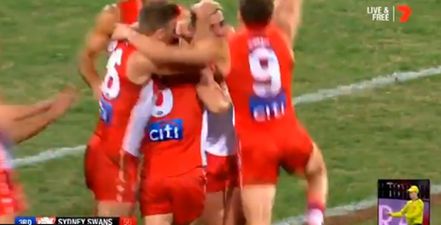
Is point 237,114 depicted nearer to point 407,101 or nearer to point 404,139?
point 404,139

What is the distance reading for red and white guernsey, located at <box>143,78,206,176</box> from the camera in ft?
27.1

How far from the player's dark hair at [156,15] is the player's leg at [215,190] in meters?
1.08

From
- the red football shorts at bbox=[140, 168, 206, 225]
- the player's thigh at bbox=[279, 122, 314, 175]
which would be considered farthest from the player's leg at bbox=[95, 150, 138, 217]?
the player's thigh at bbox=[279, 122, 314, 175]

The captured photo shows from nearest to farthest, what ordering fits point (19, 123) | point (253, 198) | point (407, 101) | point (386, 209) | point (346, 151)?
point (19, 123), point (253, 198), point (386, 209), point (346, 151), point (407, 101)

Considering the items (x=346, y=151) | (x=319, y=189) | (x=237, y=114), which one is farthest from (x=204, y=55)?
(x=346, y=151)

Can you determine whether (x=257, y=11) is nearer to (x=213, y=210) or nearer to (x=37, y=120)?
(x=213, y=210)

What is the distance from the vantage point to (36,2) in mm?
15383

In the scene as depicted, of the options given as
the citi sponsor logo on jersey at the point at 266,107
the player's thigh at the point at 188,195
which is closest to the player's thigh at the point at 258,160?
the citi sponsor logo on jersey at the point at 266,107

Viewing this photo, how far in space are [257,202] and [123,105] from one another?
976mm

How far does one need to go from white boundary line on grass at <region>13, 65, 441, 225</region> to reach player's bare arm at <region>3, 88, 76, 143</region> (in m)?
3.72

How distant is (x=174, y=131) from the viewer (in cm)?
827

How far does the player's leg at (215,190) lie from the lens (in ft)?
29.7

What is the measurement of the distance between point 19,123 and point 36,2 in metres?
8.79

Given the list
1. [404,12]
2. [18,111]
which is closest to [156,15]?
[18,111]
